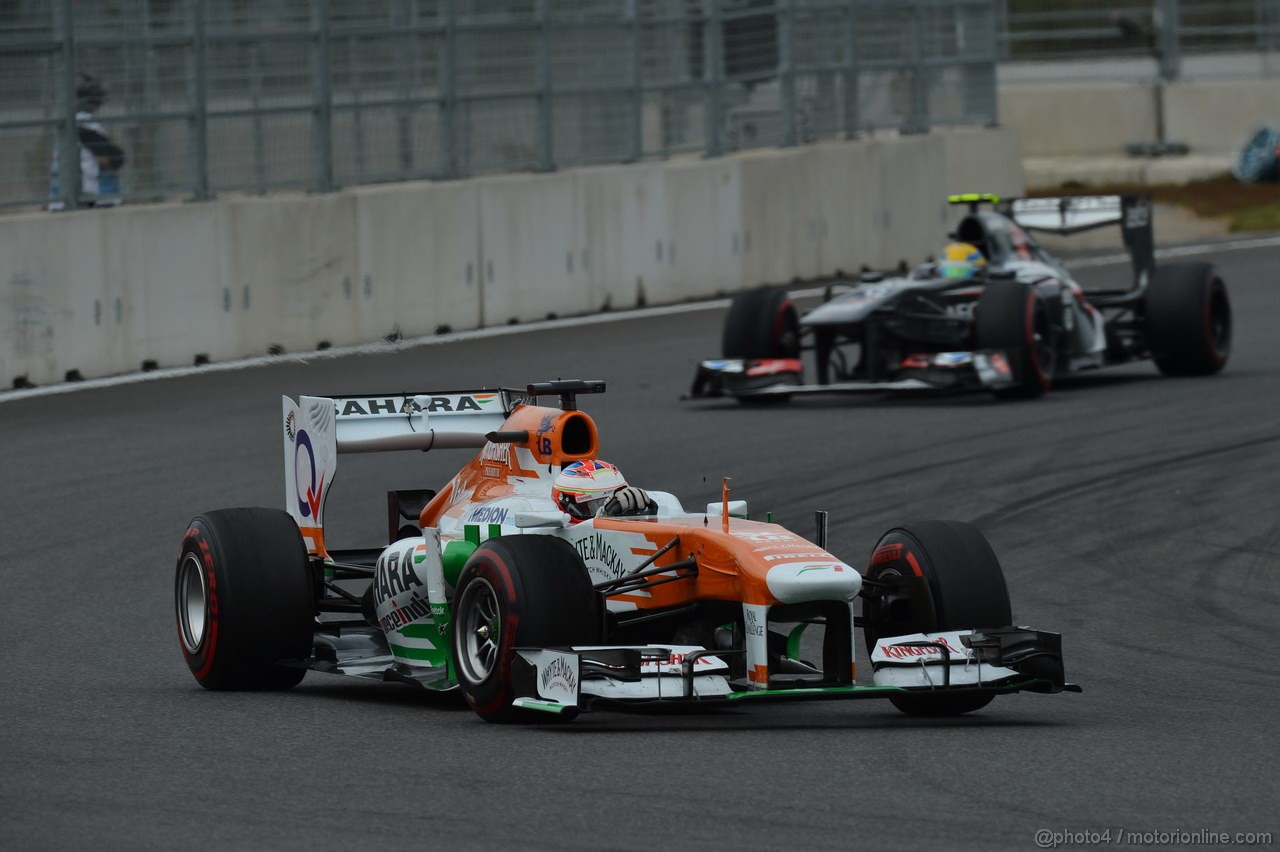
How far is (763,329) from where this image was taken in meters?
18.0

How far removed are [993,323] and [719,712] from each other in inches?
370

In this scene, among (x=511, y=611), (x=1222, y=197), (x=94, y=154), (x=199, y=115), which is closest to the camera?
(x=511, y=611)

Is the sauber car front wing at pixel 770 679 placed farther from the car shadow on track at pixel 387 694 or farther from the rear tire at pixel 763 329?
the rear tire at pixel 763 329

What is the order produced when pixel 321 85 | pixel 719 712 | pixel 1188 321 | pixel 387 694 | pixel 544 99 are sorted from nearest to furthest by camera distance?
1. pixel 719 712
2. pixel 387 694
3. pixel 1188 321
4. pixel 321 85
5. pixel 544 99

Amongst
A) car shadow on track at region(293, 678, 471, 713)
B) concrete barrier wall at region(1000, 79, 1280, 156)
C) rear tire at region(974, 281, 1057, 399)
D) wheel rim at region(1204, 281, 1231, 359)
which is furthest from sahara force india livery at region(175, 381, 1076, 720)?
concrete barrier wall at region(1000, 79, 1280, 156)

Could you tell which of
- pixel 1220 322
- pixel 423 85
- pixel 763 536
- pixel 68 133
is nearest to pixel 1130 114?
pixel 423 85

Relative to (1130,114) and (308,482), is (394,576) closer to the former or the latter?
(308,482)

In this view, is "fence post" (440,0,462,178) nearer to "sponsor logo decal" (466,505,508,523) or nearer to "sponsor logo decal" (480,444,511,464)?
"sponsor logo decal" (480,444,511,464)

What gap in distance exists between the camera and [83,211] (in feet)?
60.0

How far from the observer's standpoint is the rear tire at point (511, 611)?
7660 millimetres

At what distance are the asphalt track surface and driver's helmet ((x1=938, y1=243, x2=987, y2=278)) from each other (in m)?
1.07

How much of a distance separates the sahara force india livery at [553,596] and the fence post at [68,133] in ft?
31.0

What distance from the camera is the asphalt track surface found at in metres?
6.46

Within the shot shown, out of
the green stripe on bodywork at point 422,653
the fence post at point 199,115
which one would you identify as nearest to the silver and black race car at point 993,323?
the fence post at point 199,115
